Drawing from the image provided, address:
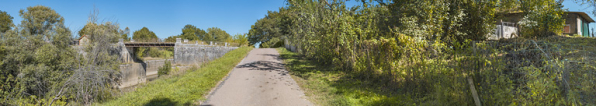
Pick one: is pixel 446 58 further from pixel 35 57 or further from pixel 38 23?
pixel 38 23

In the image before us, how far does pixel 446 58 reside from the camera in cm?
451

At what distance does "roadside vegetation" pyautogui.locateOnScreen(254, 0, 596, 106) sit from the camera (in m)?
2.63

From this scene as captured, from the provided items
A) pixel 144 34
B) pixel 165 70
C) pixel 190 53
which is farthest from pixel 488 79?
pixel 144 34

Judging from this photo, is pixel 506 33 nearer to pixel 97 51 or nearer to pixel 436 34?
pixel 436 34

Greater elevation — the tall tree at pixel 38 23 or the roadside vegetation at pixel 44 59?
the tall tree at pixel 38 23

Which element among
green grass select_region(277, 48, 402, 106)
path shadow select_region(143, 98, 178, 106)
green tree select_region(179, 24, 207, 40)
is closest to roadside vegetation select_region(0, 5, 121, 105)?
path shadow select_region(143, 98, 178, 106)

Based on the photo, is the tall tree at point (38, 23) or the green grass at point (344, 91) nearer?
the green grass at point (344, 91)

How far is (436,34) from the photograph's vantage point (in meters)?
7.86

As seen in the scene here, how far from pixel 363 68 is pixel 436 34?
2379mm

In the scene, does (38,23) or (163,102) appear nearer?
(163,102)

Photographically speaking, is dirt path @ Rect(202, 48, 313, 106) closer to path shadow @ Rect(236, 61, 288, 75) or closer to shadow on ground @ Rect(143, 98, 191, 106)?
shadow on ground @ Rect(143, 98, 191, 106)

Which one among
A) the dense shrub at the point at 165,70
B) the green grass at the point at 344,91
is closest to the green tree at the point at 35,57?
the dense shrub at the point at 165,70

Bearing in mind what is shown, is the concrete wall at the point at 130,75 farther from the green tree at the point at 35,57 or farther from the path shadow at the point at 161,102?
the path shadow at the point at 161,102

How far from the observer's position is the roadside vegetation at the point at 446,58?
2.63 m
